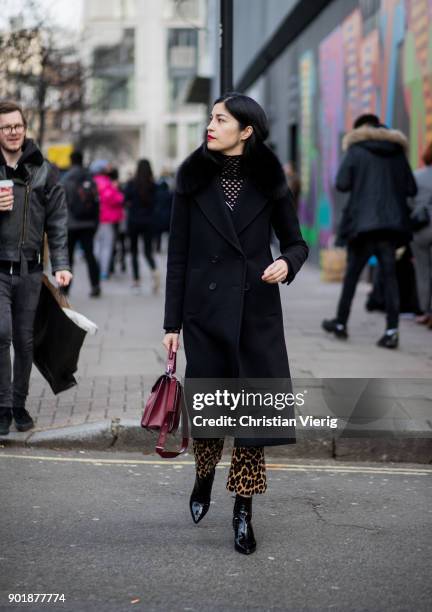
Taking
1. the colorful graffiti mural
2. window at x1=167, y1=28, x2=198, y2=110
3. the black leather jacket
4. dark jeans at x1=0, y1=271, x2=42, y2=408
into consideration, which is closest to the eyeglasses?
the black leather jacket

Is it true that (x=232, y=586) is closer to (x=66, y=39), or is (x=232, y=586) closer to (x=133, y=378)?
(x=133, y=378)

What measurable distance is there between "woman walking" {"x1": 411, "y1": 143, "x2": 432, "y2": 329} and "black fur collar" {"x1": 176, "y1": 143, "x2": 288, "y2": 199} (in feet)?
19.7

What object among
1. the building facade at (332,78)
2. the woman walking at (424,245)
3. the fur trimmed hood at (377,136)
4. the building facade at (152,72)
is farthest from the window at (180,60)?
the fur trimmed hood at (377,136)

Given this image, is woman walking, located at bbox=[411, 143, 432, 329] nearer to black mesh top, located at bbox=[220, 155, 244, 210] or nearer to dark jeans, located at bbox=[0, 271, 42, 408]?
Result: dark jeans, located at bbox=[0, 271, 42, 408]

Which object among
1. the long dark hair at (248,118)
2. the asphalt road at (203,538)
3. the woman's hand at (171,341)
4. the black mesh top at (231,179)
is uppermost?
the long dark hair at (248,118)

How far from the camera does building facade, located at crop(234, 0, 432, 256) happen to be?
504 inches

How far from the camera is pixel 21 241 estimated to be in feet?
21.3

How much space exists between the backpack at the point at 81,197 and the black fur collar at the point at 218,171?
31.2ft

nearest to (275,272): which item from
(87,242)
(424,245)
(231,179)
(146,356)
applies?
(231,179)

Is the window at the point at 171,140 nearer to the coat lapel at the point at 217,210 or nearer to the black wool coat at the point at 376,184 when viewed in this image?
the black wool coat at the point at 376,184

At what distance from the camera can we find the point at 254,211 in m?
4.64

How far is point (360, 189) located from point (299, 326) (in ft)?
6.19

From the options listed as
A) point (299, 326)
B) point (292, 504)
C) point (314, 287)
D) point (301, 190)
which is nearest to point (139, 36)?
point (301, 190)

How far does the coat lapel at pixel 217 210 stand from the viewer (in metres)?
4.59
